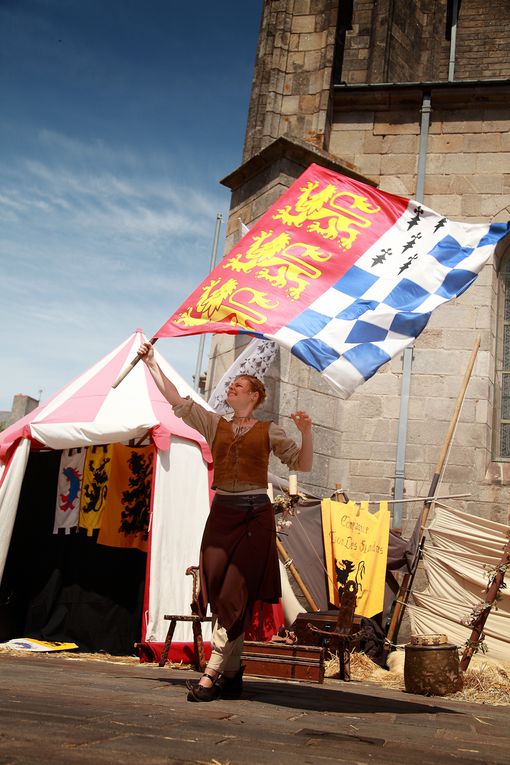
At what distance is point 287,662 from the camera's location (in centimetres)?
604

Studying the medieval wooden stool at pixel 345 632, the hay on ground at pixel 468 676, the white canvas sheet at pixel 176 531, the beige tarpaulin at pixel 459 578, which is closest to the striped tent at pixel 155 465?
the white canvas sheet at pixel 176 531

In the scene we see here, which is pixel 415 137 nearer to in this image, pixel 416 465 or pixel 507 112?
pixel 507 112

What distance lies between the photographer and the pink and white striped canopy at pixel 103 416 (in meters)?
7.26

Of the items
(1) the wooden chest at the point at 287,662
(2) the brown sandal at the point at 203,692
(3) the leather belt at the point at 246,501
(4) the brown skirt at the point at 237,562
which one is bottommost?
(1) the wooden chest at the point at 287,662

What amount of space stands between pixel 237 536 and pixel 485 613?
405 centimetres

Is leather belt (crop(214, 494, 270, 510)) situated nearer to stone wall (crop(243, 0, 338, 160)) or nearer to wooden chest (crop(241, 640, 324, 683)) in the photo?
wooden chest (crop(241, 640, 324, 683))

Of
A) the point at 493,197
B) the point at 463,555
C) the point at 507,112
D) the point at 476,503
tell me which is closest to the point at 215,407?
the point at 463,555

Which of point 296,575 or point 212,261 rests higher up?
point 212,261

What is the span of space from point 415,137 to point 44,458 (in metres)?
6.63

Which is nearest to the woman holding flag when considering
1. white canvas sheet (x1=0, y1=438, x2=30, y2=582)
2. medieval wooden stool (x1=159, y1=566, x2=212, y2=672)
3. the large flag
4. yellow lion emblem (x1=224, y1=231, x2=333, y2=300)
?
the large flag

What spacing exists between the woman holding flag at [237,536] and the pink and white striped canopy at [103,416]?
3.04 metres

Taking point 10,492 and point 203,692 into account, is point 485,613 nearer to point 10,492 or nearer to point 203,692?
point 203,692

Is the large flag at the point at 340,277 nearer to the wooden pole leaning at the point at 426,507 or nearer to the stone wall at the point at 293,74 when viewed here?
the wooden pole leaning at the point at 426,507

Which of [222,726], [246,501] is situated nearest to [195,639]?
[246,501]
